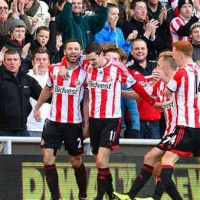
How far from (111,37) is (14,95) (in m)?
3.26

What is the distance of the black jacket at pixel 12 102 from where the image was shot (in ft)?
52.8

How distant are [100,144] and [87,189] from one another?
3.78 ft

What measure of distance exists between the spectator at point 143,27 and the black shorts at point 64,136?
4.17 metres

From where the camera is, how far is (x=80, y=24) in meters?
18.5

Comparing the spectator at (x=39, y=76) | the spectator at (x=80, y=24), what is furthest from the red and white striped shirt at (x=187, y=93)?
the spectator at (x=80, y=24)

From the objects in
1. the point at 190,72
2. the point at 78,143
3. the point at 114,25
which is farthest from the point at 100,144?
the point at 114,25

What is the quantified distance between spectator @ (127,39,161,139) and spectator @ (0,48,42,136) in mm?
1814

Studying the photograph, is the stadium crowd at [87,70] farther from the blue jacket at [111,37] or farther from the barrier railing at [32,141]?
the barrier railing at [32,141]

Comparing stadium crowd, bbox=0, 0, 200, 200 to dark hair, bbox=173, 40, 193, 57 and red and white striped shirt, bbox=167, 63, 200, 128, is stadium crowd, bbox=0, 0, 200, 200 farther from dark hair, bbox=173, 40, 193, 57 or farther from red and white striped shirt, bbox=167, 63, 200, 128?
red and white striped shirt, bbox=167, 63, 200, 128

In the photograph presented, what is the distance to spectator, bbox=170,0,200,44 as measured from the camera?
19578 mm

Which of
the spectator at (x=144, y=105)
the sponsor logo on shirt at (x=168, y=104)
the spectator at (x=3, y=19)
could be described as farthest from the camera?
the spectator at (x=3, y=19)

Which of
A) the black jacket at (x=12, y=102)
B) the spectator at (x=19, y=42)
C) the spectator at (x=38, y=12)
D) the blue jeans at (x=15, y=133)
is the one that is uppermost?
the spectator at (x=38, y=12)

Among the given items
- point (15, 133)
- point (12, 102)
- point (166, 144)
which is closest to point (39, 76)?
point (12, 102)

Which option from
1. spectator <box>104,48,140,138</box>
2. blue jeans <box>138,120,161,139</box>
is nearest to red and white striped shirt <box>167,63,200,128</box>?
spectator <box>104,48,140,138</box>
